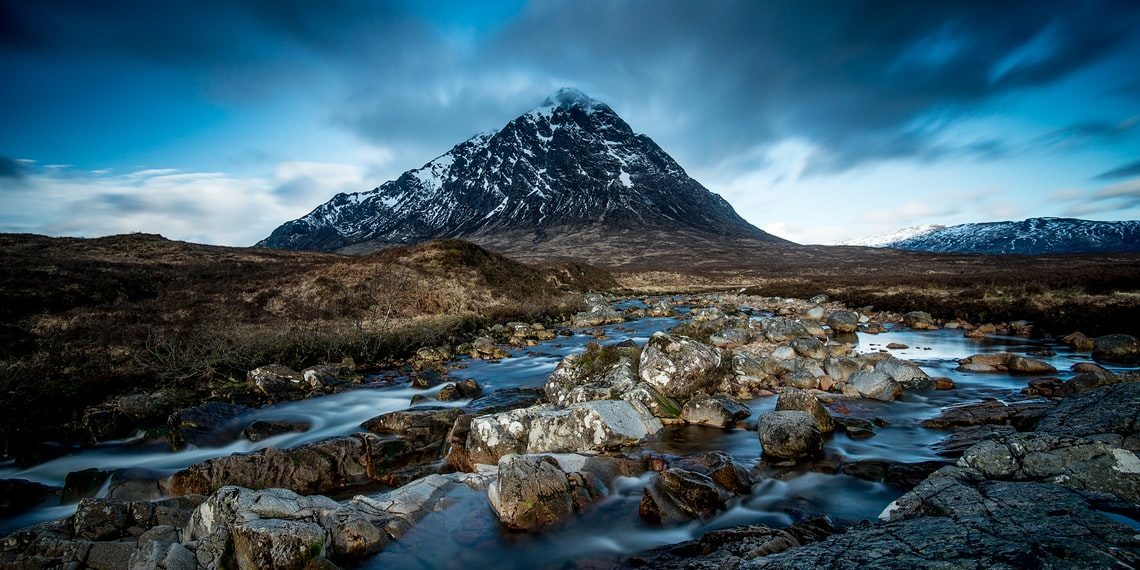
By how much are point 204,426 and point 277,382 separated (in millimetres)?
3213

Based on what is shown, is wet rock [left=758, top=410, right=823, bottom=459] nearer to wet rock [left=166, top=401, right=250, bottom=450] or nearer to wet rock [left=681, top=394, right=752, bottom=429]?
wet rock [left=681, top=394, right=752, bottom=429]

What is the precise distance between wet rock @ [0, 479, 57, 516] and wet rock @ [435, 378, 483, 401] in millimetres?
8024

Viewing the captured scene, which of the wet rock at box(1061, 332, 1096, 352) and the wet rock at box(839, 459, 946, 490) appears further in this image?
the wet rock at box(1061, 332, 1096, 352)

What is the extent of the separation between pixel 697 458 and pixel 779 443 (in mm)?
1620

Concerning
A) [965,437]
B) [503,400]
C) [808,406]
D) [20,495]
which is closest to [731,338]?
[808,406]

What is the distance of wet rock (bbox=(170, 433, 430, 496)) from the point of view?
8609 mm

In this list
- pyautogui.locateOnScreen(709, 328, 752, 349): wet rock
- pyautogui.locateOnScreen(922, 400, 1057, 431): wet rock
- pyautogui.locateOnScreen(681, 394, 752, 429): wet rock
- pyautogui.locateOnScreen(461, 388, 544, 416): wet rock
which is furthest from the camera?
pyautogui.locateOnScreen(709, 328, 752, 349): wet rock

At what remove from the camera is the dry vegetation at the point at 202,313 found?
45.7 feet

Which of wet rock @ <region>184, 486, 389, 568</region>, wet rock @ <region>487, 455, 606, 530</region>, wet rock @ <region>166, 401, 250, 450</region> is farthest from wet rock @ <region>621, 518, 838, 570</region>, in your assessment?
wet rock @ <region>166, 401, 250, 450</region>

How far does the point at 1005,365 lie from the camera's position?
1495 centimetres

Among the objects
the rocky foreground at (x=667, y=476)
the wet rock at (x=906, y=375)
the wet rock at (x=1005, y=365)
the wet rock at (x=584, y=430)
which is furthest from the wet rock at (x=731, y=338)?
the wet rock at (x=584, y=430)

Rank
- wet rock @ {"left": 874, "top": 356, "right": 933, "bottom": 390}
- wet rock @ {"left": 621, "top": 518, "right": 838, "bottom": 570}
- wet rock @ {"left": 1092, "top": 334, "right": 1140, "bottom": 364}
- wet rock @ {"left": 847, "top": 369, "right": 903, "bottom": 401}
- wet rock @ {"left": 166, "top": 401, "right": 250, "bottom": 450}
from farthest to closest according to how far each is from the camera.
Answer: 1. wet rock @ {"left": 1092, "top": 334, "right": 1140, "bottom": 364}
2. wet rock @ {"left": 874, "top": 356, "right": 933, "bottom": 390}
3. wet rock @ {"left": 847, "top": 369, "right": 903, "bottom": 401}
4. wet rock @ {"left": 166, "top": 401, "right": 250, "bottom": 450}
5. wet rock @ {"left": 621, "top": 518, "right": 838, "bottom": 570}

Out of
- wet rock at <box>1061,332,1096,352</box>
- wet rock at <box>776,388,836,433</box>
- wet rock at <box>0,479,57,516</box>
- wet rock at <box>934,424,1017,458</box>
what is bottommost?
wet rock at <box>0,479,57,516</box>

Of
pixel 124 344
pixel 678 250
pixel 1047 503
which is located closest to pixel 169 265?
pixel 124 344
